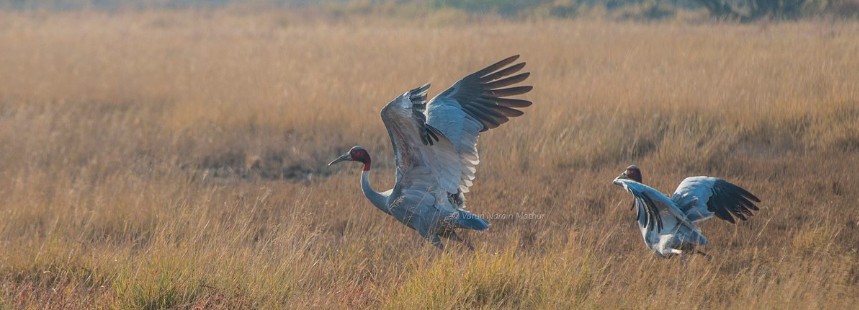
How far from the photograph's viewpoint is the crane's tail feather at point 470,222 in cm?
561

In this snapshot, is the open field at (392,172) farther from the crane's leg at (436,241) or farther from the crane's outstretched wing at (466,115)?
the crane's outstretched wing at (466,115)

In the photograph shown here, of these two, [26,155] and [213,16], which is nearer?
[26,155]

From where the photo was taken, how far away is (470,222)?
5.64 m

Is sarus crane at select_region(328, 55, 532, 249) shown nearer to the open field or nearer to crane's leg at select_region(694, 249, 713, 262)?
the open field

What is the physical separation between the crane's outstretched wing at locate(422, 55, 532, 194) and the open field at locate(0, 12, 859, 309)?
1.50 ft

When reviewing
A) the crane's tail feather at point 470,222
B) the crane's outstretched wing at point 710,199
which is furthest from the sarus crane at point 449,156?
the crane's outstretched wing at point 710,199

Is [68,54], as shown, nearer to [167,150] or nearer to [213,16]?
[167,150]

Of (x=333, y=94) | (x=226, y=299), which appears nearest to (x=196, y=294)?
(x=226, y=299)

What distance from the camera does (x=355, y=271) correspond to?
548 centimetres

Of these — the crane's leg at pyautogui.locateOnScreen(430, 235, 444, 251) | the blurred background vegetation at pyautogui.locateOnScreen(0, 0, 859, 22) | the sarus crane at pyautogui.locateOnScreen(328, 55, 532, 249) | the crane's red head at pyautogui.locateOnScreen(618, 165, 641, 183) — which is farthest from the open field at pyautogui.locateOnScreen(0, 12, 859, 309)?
the blurred background vegetation at pyautogui.locateOnScreen(0, 0, 859, 22)

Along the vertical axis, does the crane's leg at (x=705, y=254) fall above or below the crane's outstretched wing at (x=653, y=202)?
below

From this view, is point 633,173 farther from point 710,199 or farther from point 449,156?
point 449,156

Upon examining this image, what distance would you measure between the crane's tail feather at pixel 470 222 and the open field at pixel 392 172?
15 cm

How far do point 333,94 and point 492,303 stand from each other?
641cm
